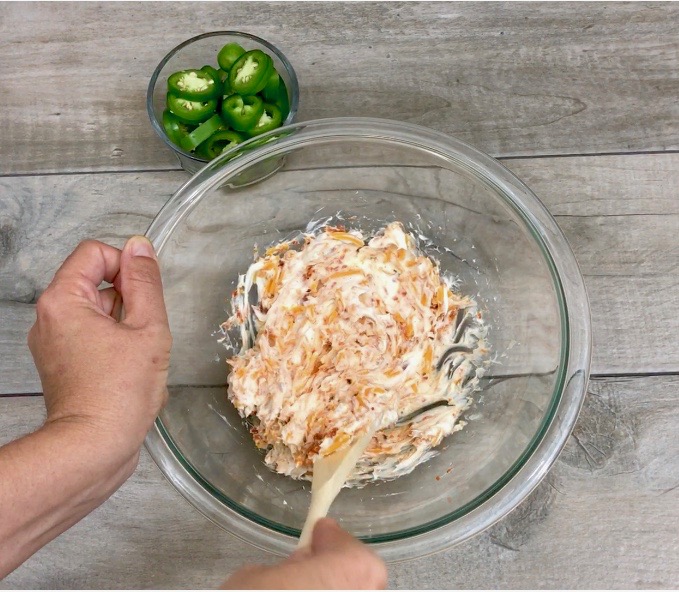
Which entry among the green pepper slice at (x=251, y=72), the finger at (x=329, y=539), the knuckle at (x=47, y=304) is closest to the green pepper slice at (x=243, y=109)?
the green pepper slice at (x=251, y=72)

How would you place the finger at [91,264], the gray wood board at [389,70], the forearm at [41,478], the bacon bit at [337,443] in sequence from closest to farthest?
1. the forearm at [41,478]
2. the finger at [91,264]
3. the bacon bit at [337,443]
4. the gray wood board at [389,70]

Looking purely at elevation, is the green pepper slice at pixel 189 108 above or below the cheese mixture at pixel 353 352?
above

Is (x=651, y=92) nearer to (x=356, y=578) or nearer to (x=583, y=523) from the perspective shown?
(x=583, y=523)

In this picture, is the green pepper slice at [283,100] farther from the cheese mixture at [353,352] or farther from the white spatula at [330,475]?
the white spatula at [330,475]

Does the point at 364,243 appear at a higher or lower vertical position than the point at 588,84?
lower

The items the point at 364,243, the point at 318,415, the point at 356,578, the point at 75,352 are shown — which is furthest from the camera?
the point at 364,243

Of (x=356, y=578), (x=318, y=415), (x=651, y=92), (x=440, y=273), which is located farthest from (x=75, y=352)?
(x=651, y=92)

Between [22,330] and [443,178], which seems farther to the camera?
[22,330]

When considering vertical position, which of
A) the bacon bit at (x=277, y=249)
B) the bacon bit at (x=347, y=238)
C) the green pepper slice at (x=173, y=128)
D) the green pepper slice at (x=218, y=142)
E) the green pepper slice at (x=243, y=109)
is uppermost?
the green pepper slice at (x=243, y=109)
